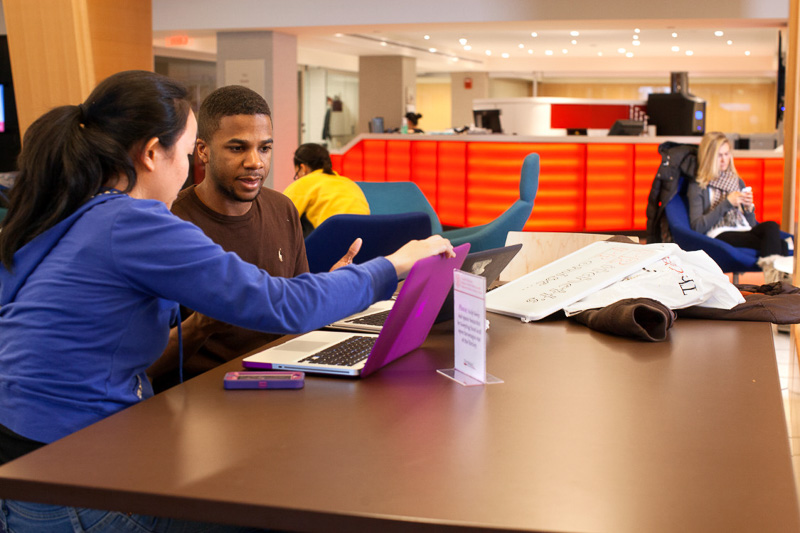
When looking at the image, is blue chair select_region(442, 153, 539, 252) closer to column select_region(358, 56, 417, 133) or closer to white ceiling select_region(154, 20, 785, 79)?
white ceiling select_region(154, 20, 785, 79)

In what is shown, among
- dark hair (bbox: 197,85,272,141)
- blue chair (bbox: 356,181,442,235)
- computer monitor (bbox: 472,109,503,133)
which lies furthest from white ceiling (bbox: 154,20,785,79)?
dark hair (bbox: 197,85,272,141)

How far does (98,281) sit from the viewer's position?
4.35ft

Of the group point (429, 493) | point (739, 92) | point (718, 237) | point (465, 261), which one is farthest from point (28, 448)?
point (739, 92)

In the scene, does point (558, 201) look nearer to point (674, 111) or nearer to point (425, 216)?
point (674, 111)

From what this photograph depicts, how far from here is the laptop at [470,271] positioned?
177cm

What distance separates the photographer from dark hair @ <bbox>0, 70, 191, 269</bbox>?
137 cm

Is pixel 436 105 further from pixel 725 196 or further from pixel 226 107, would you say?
pixel 226 107

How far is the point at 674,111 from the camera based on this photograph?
10242 mm

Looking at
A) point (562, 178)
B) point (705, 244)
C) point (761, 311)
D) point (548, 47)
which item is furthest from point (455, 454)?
point (548, 47)

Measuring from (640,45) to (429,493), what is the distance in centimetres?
1647

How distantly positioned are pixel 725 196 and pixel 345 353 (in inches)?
194

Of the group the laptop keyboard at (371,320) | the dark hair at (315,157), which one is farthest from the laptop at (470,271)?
the dark hair at (315,157)

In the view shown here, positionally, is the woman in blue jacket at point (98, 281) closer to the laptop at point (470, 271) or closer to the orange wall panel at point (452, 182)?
the laptop at point (470, 271)

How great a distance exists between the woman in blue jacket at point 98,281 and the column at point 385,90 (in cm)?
1595
